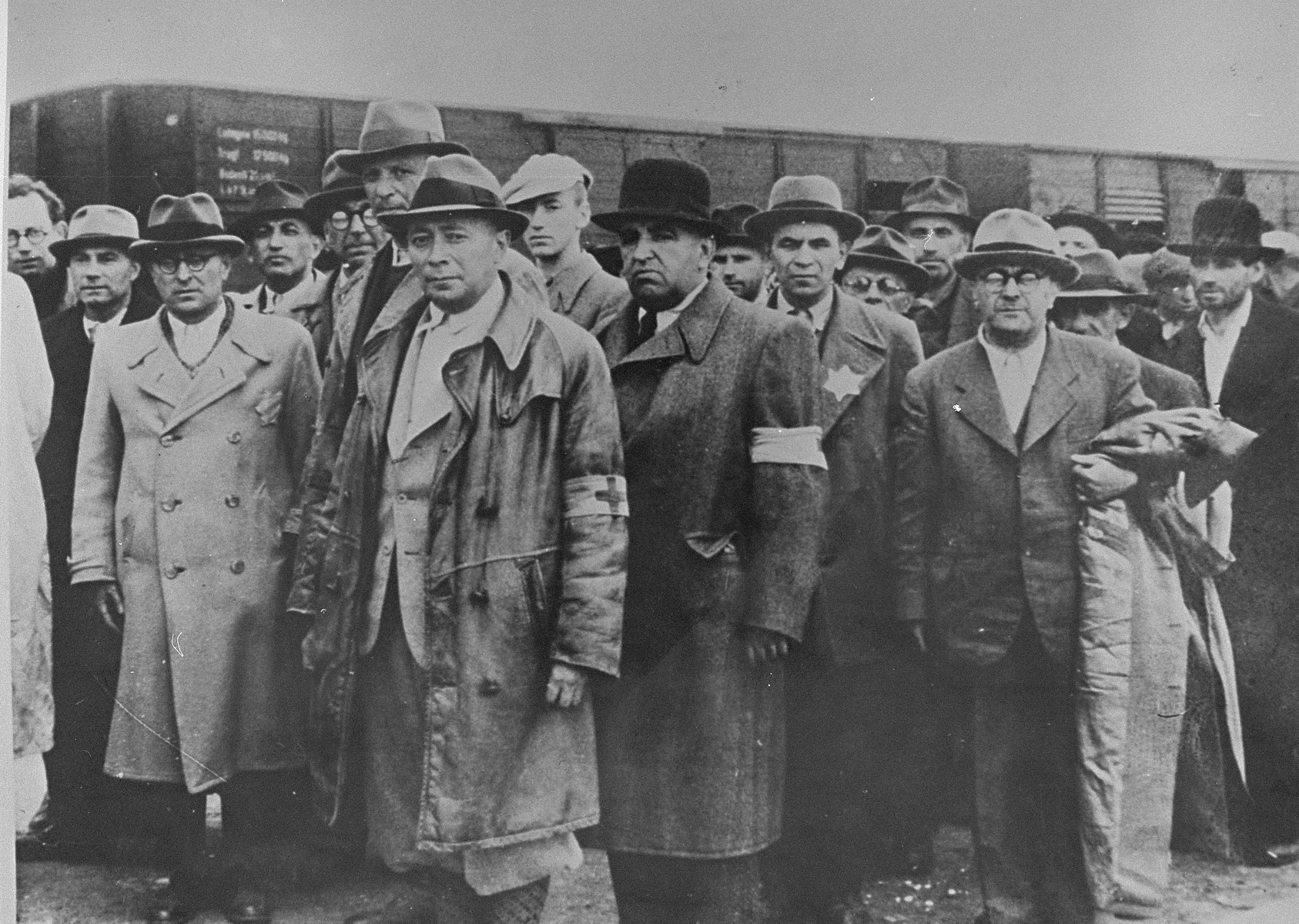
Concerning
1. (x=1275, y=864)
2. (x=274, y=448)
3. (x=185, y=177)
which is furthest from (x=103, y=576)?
(x=1275, y=864)

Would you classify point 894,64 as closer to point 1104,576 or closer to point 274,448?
point 1104,576

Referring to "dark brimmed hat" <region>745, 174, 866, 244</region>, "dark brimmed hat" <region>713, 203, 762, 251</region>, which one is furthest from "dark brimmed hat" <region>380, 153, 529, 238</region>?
"dark brimmed hat" <region>745, 174, 866, 244</region>

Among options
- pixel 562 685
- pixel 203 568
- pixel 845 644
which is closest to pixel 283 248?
pixel 203 568

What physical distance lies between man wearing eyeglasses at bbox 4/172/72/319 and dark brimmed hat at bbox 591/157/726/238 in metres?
1.95

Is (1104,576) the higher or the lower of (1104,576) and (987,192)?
the lower

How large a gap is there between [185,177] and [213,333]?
574mm

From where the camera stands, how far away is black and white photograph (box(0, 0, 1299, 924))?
3822mm

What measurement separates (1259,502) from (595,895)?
283cm

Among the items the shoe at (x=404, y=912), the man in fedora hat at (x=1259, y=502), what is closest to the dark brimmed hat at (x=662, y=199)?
the man in fedora hat at (x=1259, y=502)

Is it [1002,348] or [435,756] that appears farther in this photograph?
[1002,348]

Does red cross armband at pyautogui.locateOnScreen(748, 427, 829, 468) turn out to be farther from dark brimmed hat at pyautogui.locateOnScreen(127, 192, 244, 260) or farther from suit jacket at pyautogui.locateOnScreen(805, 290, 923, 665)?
dark brimmed hat at pyautogui.locateOnScreen(127, 192, 244, 260)

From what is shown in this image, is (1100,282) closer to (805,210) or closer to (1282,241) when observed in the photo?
(1282,241)

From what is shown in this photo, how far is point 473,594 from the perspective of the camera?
12.3 ft

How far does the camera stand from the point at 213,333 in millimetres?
4055
